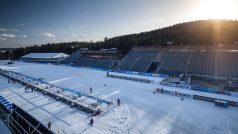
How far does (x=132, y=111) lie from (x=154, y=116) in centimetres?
321

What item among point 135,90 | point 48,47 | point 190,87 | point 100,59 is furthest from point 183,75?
point 48,47

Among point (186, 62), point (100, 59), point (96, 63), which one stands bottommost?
point (96, 63)

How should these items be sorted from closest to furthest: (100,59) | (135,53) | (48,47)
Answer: (135,53) < (100,59) < (48,47)

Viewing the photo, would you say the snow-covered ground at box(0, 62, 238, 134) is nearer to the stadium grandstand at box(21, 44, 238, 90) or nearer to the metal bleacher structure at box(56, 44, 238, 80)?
the stadium grandstand at box(21, 44, 238, 90)

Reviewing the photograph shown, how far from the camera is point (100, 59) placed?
254ft

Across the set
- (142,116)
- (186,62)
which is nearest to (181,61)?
(186,62)

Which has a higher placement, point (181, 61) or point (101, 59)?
point (101, 59)

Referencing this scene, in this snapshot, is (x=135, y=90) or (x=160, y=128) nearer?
(x=160, y=128)

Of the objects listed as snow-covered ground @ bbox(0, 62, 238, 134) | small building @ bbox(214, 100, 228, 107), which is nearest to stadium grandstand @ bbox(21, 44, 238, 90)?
small building @ bbox(214, 100, 228, 107)

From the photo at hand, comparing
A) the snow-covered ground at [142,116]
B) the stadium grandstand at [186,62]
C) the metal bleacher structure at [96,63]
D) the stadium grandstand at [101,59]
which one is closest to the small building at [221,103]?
the snow-covered ground at [142,116]

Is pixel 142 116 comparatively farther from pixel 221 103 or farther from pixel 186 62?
pixel 186 62

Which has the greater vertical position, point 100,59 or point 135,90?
point 100,59

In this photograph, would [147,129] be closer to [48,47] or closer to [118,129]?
[118,129]

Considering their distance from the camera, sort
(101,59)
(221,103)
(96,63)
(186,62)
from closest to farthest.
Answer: (221,103)
(186,62)
(96,63)
(101,59)
